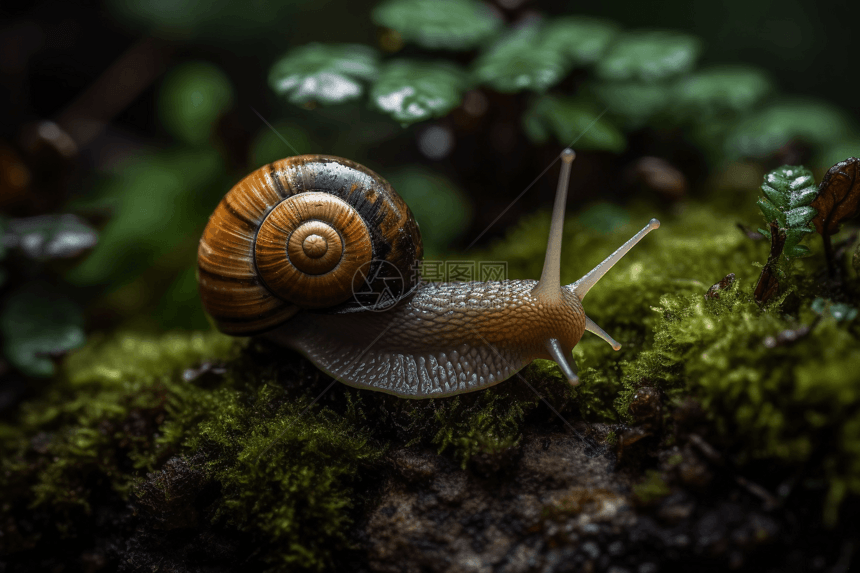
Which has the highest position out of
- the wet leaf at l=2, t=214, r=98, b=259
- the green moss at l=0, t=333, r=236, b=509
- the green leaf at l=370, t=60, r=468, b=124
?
the green leaf at l=370, t=60, r=468, b=124

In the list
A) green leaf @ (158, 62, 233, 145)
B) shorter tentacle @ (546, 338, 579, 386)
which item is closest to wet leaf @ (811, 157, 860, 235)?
shorter tentacle @ (546, 338, 579, 386)

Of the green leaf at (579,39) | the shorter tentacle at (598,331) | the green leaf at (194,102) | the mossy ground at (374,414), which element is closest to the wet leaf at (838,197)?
the mossy ground at (374,414)

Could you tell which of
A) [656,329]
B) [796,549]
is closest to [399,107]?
[656,329]

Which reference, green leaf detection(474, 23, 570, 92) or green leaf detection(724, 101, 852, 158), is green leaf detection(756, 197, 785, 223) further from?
green leaf detection(724, 101, 852, 158)

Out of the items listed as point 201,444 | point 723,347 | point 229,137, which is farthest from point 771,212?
point 229,137

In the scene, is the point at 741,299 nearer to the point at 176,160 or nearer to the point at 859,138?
the point at 859,138

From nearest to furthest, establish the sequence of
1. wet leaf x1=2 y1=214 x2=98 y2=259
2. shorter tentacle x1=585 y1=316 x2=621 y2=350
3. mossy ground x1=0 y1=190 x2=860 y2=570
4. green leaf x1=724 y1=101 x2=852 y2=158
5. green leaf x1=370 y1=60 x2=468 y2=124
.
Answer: mossy ground x1=0 y1=190 x2=860 y2=570, shorter tentacle x1=585 y1=316 x2=621 y2=350, green leaf x1=370 y1=60 x2=468 y2=124, wet leaf x1=2 y1=214 x2=98 y2=259, green leaf x1=724 y1=101 x2=852 y2=158
